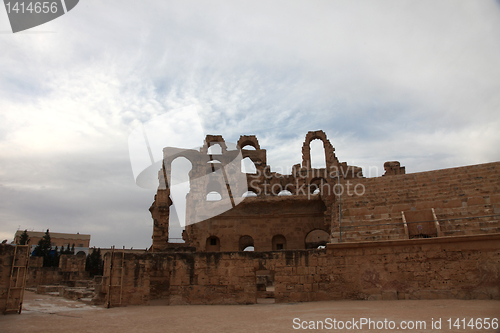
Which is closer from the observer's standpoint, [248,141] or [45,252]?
[248,141]

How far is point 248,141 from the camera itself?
29.5 metres

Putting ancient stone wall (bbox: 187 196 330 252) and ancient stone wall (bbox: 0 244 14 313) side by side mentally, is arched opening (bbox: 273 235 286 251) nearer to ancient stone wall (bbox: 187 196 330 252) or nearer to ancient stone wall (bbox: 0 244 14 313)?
ancient stone wall (bbox: 187 196 330 252)

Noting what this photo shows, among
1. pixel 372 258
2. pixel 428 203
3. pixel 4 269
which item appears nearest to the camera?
pixel 4 269

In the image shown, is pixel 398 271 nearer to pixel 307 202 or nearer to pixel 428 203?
pixel 428 203

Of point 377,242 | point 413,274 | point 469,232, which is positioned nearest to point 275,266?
point 377,242

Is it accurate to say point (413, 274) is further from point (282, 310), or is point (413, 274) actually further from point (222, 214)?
point (222, 214)

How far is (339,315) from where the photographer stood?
7.02 meters

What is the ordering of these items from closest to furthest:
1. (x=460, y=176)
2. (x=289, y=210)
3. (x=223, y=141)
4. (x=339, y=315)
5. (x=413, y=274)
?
(x=339, y=315) < (x=413, y=274) < (x=460, y=176) < (x=289, y=210) < (x=223, y=141)

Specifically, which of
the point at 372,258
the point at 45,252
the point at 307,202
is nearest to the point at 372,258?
the point at 372,258

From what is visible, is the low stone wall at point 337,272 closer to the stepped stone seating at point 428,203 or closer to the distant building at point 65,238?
the stepped stone seating at point 428,203

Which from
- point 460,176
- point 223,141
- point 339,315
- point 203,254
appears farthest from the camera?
point 223,141

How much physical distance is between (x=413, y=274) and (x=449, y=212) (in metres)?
3.13

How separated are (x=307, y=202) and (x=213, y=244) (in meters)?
6.05

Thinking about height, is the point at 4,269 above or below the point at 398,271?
above
